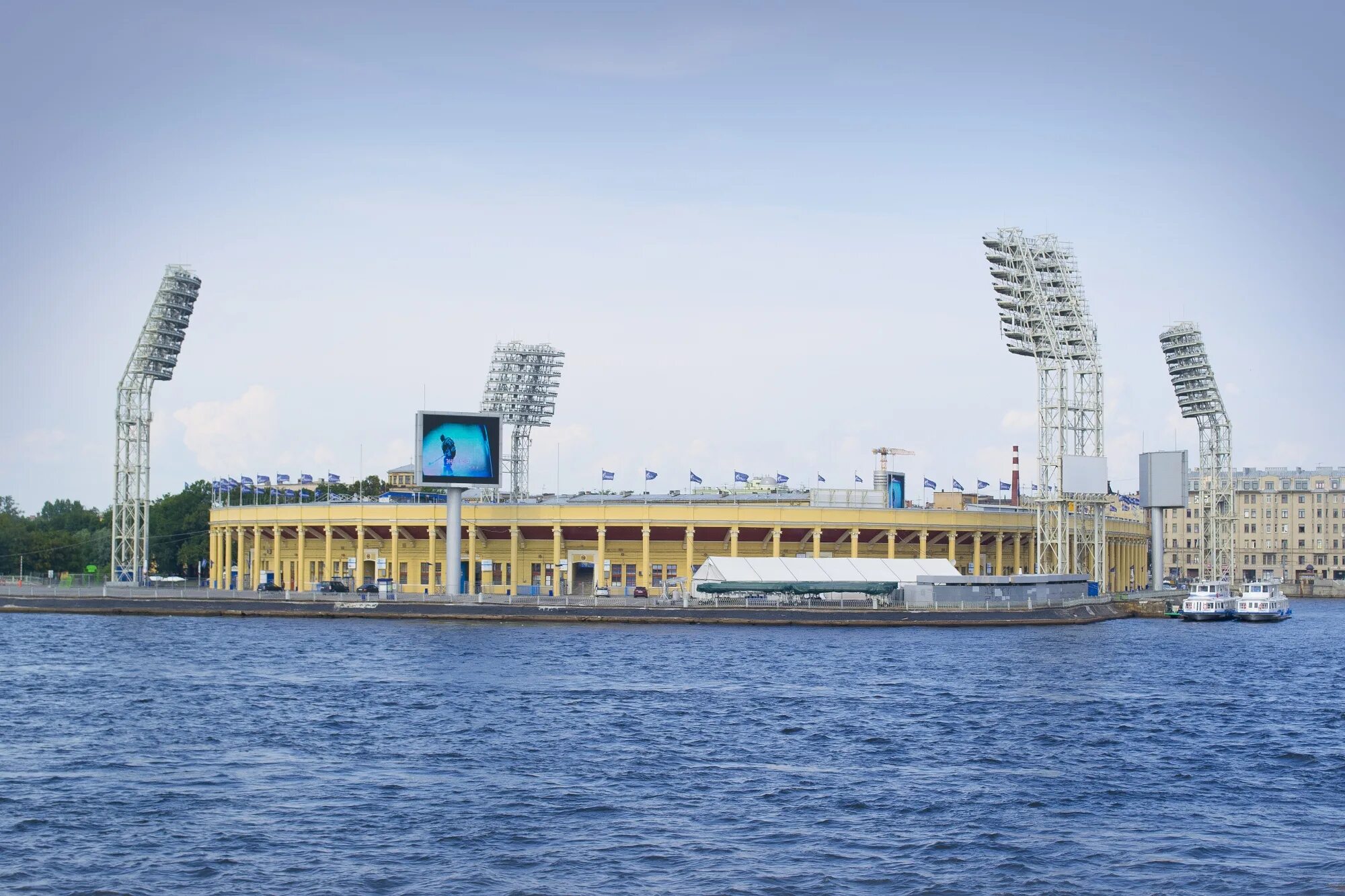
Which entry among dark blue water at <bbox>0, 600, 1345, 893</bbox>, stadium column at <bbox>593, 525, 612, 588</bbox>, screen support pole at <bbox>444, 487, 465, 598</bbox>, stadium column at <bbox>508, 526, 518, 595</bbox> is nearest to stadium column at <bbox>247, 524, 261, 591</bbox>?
stadium column at <bbox>508, 526, 518, 595</bbox>

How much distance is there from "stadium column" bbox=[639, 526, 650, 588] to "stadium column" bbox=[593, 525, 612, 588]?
3.11 m

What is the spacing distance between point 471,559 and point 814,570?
2879cm

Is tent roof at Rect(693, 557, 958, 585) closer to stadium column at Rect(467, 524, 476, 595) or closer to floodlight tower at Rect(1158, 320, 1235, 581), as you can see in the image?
stadium column at Rect(467, 524, 476, 595)

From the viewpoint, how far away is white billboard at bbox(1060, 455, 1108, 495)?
12188 cm

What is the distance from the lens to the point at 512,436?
7067 inches

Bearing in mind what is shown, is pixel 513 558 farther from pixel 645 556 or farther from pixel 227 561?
pixel 227 561

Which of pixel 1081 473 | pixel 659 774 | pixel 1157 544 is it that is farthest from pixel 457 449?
pixel 1157 544

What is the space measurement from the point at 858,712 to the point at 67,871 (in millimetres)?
31338

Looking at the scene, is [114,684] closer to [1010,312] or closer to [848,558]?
[848,558]

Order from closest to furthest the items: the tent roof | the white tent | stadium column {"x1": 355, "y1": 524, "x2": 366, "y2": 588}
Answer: the white tent → the tent roof → stadium column {"x1": 355, "y1": 524, "x2": 366, "y2": 588}

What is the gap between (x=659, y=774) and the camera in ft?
136

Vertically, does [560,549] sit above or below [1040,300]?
below

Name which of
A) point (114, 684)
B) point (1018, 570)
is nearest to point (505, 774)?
point (114, 684)

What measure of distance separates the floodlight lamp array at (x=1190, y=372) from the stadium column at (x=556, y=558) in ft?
226
